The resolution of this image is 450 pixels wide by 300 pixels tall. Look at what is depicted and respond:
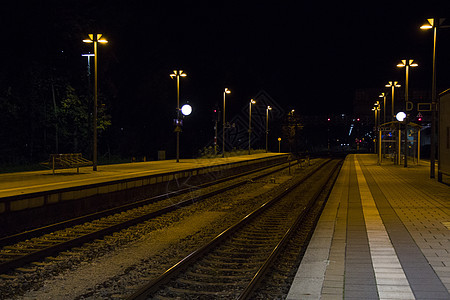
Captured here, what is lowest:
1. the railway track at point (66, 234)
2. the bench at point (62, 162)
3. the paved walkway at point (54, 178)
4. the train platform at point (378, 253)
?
the railway track at point (66, 234)

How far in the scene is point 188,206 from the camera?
16.0m

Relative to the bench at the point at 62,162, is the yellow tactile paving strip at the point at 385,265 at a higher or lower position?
lower

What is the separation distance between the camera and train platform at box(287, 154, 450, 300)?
591cm

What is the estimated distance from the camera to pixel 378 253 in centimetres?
796

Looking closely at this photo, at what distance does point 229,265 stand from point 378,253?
2479mm

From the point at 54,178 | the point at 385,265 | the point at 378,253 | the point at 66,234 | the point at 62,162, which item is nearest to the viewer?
the point at 385,265

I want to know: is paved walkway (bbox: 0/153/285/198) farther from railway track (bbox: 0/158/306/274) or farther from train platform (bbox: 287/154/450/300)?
train platform (bbox: 287/154/450/300)

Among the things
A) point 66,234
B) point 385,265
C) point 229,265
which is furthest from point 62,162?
point 385,265

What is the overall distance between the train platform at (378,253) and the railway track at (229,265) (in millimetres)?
715

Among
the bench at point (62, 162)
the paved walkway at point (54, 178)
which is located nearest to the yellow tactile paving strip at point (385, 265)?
the paved walkway at point (54, 178)

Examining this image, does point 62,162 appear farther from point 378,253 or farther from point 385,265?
point 385,265

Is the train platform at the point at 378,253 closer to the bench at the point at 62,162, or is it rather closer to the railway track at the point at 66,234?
the railway track at the point at 66,234

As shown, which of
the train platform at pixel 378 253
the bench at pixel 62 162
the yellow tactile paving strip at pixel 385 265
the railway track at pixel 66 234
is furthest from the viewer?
the bench at pixel 62 162

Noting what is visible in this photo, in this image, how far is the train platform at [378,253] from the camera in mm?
5914
